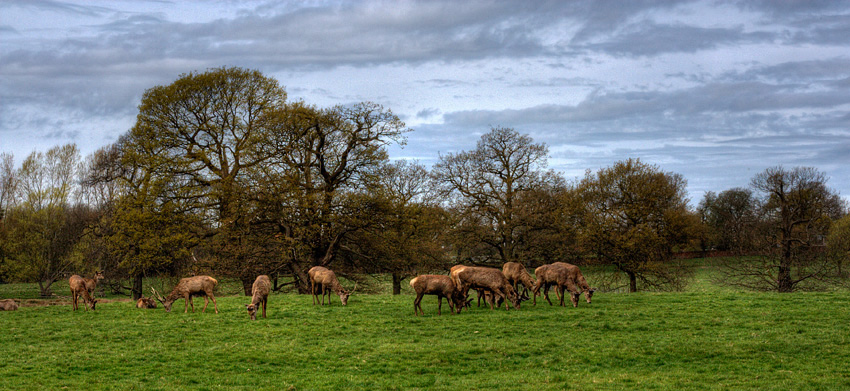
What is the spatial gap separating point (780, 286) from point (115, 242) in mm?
39292

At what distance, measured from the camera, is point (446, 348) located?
16.4 meters

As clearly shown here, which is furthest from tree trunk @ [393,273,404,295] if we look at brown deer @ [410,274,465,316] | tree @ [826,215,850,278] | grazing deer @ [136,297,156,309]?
tree @ [826,215,850,278]

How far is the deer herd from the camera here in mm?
21594

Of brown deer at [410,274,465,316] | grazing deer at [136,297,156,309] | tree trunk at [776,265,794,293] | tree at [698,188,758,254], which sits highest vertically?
tree at [698,188,758,254]

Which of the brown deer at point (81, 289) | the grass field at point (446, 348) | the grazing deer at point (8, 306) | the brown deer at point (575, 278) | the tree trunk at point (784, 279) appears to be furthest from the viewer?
the tree trunk at point (784, 279)

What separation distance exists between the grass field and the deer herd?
2.10 feet

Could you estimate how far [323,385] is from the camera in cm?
1337

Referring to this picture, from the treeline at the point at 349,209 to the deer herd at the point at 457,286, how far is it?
10.3 metres

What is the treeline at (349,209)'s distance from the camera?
36000mm

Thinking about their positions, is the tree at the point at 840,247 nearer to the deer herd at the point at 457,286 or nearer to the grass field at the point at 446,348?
the grass field at the point at 446,348

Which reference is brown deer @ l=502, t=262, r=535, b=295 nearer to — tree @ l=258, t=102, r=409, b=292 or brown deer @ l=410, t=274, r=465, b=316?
brown deer @ l=410, t=274, r=465, b=316

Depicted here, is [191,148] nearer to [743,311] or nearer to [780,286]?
[743,311]

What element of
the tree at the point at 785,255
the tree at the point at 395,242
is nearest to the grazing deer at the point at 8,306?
the tree at the point at 395,242

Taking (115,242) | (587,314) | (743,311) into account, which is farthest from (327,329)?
(115,242)
